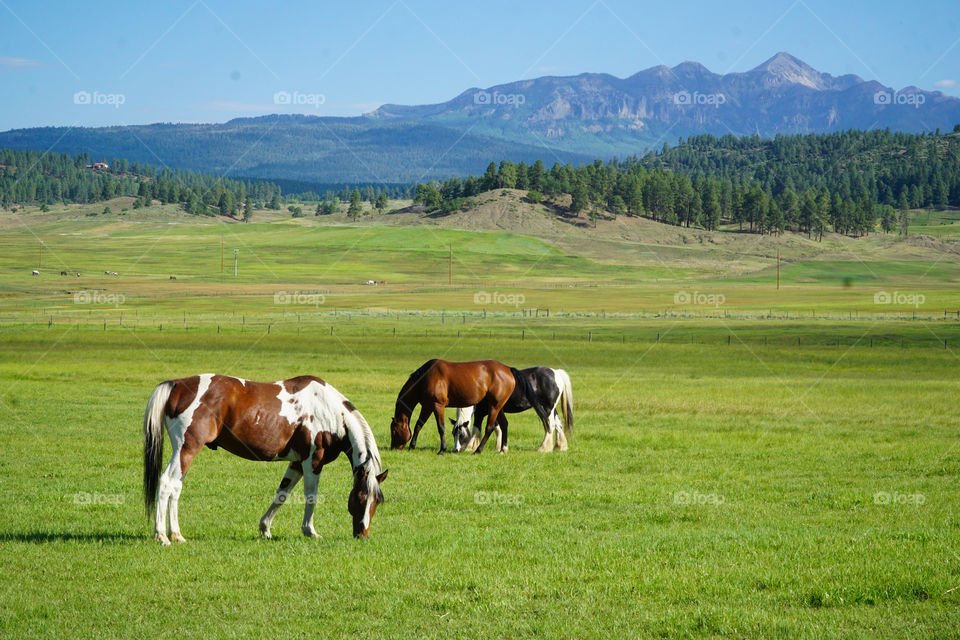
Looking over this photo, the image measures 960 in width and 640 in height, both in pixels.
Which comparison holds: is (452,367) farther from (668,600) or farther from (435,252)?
(435,252)

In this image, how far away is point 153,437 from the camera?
39.0 ft

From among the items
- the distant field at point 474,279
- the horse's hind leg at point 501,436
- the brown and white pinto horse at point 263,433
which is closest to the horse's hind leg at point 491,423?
the horse's hind leg at point 501,436

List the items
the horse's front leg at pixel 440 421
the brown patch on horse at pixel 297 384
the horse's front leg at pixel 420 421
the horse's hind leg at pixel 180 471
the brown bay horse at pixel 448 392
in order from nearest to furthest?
the horse's hind leg at pixel 180 471 < the brown patch on horse at pixel 297 384 < the horse's front leg at pixel 440 421 < the brown bay horse at pixel 448 392 < the horse's front leg at pixel 420 421

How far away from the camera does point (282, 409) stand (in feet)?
40.8

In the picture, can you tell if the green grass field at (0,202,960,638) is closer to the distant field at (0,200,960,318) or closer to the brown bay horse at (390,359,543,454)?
the brown bay horse at (390,359,543,454)

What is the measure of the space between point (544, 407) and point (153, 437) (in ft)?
41.1

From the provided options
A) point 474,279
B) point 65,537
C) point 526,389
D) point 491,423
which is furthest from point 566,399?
point 474,279

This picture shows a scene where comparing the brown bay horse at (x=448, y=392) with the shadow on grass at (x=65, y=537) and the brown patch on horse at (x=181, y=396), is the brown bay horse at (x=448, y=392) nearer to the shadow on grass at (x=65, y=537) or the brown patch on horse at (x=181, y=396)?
the brown patch on horse at (x=181, y=396)

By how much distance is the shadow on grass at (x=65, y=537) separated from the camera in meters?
12.0

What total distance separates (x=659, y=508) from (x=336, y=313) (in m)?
75.9

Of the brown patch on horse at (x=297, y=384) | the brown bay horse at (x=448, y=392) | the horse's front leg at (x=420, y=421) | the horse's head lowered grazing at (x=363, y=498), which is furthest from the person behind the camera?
the horse's front leg at (x=420, y=421)

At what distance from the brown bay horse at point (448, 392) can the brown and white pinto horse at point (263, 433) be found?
8.61 m

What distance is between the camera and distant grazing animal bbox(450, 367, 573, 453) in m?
22.1

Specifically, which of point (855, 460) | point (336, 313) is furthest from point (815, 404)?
point (336, 313)
